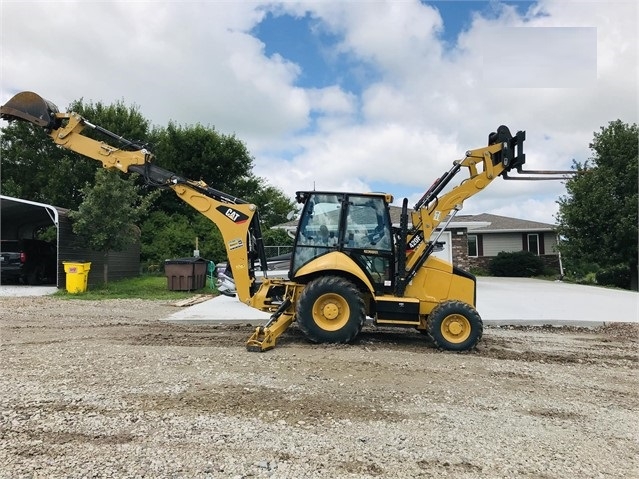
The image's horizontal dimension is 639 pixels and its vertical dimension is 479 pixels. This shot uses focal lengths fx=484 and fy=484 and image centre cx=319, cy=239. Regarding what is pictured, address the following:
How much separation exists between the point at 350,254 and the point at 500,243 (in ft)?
77.8

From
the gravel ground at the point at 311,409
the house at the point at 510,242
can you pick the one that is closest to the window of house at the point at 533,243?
the house at the point at 510,242

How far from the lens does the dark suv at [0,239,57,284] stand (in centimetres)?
1570

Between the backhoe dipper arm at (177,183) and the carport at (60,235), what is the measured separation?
8414 millimetres

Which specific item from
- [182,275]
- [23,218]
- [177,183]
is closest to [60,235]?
[182,275]

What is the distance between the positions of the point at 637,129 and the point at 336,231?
792 inches

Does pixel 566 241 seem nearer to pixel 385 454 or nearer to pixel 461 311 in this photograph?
pixel 461 311

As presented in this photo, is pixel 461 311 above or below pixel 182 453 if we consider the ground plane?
above

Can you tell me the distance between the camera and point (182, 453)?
3570 millimetres

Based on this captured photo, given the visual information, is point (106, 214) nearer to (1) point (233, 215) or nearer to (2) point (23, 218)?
(2) point (23, 218)

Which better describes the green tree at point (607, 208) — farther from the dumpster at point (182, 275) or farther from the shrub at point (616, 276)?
the dumpster at point (182, 275)

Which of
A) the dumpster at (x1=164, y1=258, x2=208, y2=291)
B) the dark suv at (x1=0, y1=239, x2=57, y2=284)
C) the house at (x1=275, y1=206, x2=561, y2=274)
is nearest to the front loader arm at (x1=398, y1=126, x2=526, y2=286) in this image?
the dumpster at (x1=164, y1=258, x2=208, y2=291)

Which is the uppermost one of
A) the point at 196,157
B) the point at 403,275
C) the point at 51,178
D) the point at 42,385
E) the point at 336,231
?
the point at 196,157

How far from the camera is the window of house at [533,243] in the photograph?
2881cm

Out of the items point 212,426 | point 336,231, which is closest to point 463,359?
point 336,231
